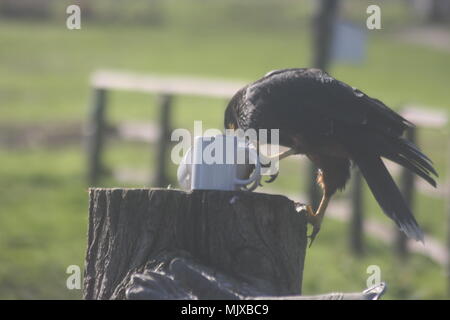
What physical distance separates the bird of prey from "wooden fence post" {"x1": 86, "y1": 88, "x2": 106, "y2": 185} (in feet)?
23.0

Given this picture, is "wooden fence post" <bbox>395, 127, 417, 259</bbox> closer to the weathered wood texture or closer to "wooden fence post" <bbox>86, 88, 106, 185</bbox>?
"wooden fence post" <bbox>86, 88, 106, 185</bbox>

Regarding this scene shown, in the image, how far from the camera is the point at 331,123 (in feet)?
17.1

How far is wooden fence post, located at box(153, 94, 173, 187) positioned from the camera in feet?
37.5

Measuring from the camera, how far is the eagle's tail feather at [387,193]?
4844mm

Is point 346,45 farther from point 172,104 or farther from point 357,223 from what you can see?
point 172,104

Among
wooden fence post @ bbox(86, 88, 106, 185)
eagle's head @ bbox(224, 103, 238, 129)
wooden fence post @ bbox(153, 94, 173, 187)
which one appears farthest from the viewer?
wooden fence post @ bbox(86, 88, 106, 185)

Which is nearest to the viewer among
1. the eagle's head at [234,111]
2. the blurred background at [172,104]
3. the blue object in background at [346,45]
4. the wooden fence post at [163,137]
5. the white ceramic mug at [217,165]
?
the white ceramic mug at [217,165]

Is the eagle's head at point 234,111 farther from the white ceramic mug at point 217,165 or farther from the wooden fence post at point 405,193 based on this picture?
the wooden fence post at point 405,193

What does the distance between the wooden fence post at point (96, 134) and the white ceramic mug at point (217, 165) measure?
829 centimetres

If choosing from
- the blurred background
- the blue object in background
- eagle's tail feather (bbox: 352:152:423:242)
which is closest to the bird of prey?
eagle's tail feather (bbox: 352:152:423:242)

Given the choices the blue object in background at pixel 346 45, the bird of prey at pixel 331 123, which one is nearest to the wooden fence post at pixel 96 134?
the blue object in background at pixel 346 45

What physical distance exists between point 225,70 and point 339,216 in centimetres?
1562

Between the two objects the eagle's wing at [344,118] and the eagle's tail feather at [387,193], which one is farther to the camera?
the eagle's wing at [344,118]
